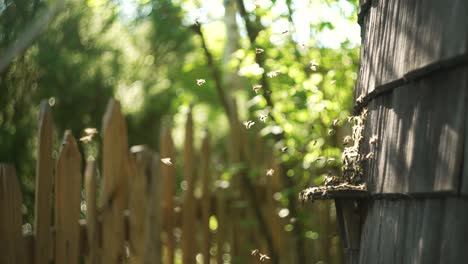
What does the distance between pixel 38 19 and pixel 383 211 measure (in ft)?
11.3

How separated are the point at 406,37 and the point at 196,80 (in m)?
1.49

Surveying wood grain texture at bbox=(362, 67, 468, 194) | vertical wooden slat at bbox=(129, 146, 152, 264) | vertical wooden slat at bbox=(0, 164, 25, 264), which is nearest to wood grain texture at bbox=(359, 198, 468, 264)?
wood grain texture at bbox=(362, 67, 468, 194)

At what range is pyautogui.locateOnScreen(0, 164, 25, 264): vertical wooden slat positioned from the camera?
130 inches

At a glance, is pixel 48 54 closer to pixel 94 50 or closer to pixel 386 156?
pixel 94 50

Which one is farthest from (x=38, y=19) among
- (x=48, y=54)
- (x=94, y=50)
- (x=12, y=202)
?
(x=12, y=202)

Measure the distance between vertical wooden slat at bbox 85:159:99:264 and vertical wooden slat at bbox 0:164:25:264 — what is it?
1.22ft

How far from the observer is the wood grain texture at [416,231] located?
228cm

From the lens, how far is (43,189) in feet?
11.3

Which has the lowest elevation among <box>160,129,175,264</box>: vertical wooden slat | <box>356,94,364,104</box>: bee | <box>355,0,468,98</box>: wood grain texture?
<box>160,129,175,264</box>: vertical wooden slat

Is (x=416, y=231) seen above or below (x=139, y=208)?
below

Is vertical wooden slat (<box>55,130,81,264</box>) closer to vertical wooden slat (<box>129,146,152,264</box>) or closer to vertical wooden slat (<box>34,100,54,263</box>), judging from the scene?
vertical wooden slat (<box>34,100,54,263</box>)

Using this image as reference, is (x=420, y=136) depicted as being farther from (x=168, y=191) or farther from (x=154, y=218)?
(x=168, y=191)

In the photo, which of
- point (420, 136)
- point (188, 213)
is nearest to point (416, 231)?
point (420, 136)

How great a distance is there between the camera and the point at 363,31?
10.7 feet
